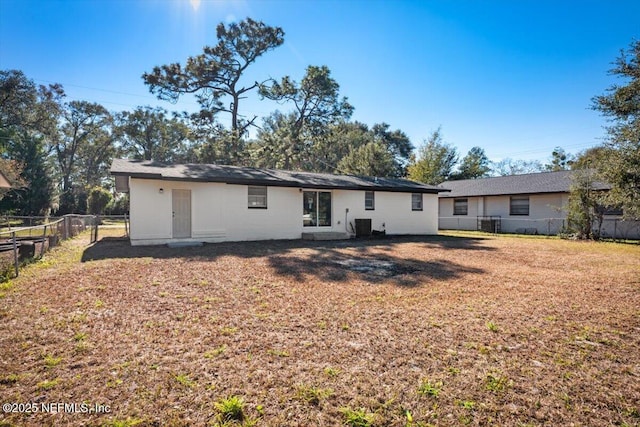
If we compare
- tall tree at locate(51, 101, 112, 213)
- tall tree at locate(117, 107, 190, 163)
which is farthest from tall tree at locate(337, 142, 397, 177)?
tall tree at locate(51, 101, 112, 213)

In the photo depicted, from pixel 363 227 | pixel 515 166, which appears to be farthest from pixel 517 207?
pixel 515 166

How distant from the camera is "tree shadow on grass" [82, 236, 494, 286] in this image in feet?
22.4

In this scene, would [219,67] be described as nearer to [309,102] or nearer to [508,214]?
[309,102]

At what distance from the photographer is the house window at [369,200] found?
594 inches

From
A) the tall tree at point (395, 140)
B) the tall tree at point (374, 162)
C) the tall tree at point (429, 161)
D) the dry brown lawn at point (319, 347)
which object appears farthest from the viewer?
the tall tree at point (395, 140)

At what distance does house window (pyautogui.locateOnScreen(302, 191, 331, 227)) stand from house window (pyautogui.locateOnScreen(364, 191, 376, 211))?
1.99 metres

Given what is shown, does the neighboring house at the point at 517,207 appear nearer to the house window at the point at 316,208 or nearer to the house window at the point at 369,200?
the house window at the point at 369,200

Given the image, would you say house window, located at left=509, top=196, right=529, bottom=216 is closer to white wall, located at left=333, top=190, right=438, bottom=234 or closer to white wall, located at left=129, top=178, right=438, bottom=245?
white wall, located at left=333, top=190, right=438, bottom=234

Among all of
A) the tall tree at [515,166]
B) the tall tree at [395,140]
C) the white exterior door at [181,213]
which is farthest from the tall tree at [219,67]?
the tall tree at [515,166]

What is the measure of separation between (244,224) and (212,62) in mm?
16693

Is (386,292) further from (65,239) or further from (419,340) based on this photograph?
(65,239)

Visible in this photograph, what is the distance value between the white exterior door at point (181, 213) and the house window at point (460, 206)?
1875cm

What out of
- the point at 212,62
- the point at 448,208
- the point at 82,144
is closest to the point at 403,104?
the point at 448,208

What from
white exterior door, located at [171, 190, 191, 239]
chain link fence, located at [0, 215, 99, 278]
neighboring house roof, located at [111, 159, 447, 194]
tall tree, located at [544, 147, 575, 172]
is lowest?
chain link fence, located at [0, 215, 99, 278]
